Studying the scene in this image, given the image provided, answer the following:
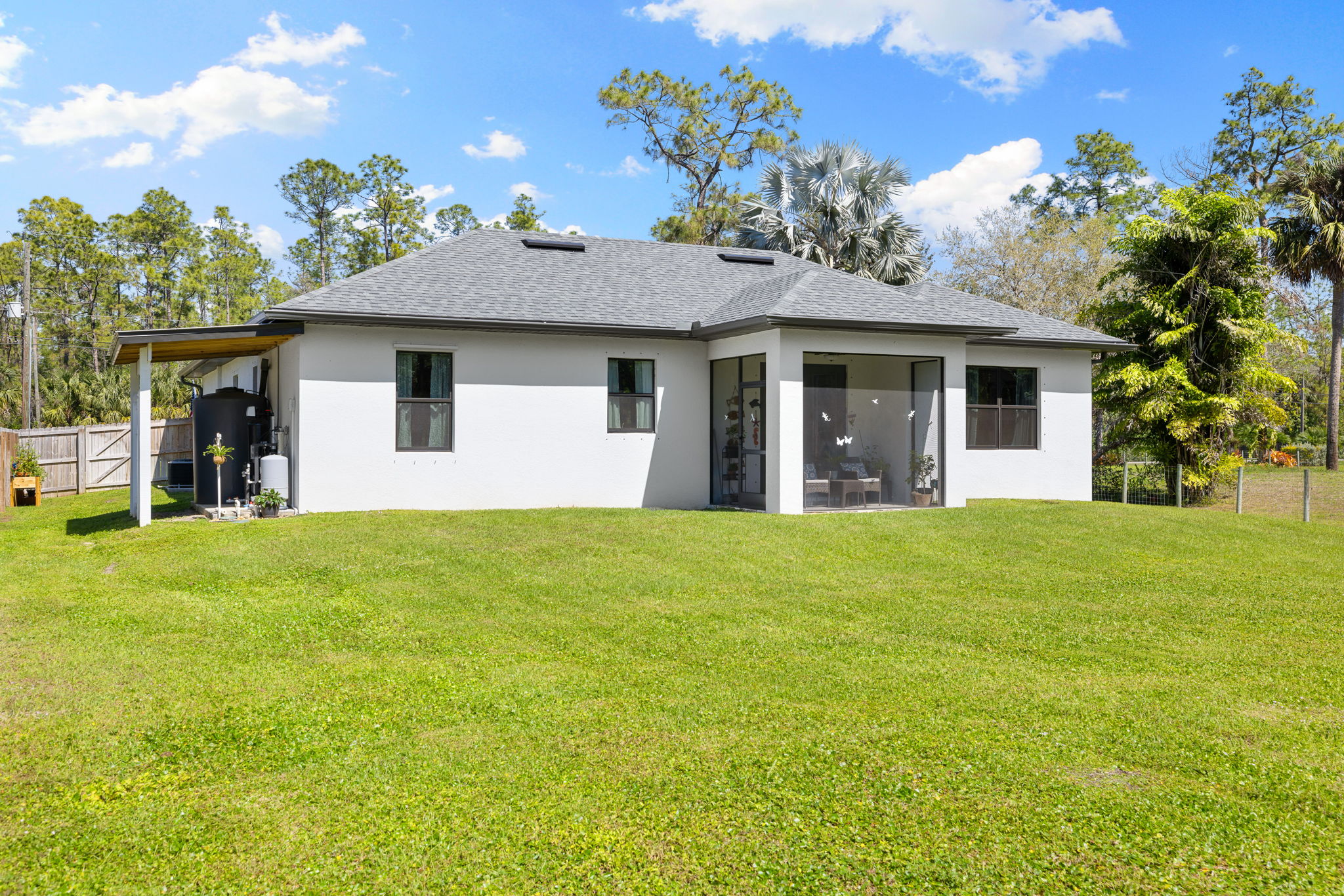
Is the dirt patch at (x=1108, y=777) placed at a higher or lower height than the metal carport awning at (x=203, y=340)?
lower

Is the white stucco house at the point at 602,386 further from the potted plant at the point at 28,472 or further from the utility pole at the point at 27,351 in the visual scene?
the utility pole at the point at 27,351

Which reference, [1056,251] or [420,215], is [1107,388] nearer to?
[1056,251]

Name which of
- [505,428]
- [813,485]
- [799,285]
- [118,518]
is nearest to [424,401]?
→ [505,428]

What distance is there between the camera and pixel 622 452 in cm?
1525

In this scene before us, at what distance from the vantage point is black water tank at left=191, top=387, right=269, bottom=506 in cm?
1484

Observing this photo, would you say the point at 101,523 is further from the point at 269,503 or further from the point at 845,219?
the point at 845,219

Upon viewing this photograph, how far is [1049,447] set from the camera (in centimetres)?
1772

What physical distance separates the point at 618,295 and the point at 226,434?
6978mm

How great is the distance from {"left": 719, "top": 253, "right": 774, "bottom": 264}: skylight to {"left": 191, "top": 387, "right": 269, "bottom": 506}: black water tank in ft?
32.7

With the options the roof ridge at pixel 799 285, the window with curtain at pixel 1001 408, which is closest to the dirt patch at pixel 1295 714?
the roof ridge at pixel 799 285

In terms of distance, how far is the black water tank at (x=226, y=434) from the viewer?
14.8 m

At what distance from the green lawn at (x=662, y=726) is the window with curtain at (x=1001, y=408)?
7055 mm

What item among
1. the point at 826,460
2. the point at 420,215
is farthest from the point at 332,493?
the point at 420,215

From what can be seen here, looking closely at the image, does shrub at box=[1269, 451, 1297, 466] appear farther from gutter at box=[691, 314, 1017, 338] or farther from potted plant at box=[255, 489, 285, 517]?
potted plant at box=[255, 489, 285, 517]
